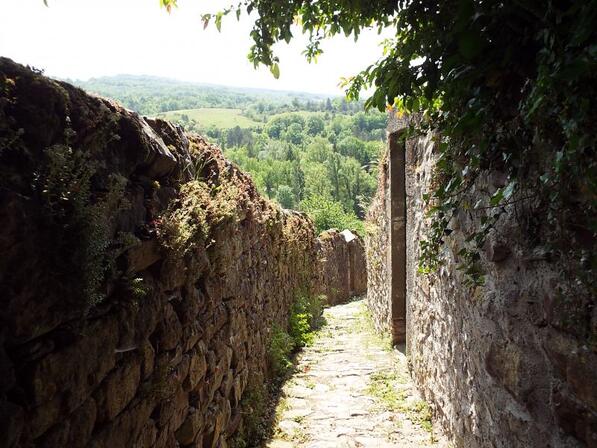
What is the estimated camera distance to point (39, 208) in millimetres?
1562

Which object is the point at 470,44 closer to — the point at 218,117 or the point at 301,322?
the point at 301,322

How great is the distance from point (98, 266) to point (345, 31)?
249cm

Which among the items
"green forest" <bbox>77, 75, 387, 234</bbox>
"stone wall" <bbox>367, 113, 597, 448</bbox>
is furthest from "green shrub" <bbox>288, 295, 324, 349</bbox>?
"green forest" <bbox>77, 75, 387, 234</bbox>

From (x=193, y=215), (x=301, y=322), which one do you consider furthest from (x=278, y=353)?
(x=193, y=215)

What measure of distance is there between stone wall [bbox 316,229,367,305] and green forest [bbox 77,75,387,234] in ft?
26.0

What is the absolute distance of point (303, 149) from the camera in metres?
101

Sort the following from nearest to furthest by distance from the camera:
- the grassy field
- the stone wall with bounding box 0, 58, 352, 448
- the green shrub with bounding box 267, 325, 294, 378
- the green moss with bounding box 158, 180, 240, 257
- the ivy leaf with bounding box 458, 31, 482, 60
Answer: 1. the stone wall with bounding box 0, 58, 352, 448
2. the ivy leaf with bounding box 458, 31, 482, 60
3. the green moss with bounding box 158, 180, 240, 257
4. the green shrub with bounding box 267, 325, 294, 378
5. the grassy field

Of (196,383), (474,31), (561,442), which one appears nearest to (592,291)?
(561,442)

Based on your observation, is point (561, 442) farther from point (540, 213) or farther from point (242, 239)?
point (242, 239)

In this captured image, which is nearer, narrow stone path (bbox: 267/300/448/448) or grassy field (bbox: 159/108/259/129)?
narrow stone path (bbox: 267/300/448/448)

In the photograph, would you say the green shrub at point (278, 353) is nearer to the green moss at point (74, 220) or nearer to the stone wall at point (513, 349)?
the stone wall at point (513, 349)

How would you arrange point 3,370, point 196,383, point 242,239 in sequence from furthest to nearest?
point 242,239
point 196,383
point 3,370

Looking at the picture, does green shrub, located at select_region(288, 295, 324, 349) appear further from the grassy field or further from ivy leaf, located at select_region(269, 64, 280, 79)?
the grassy field

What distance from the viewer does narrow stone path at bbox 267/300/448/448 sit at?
412 centimetres
